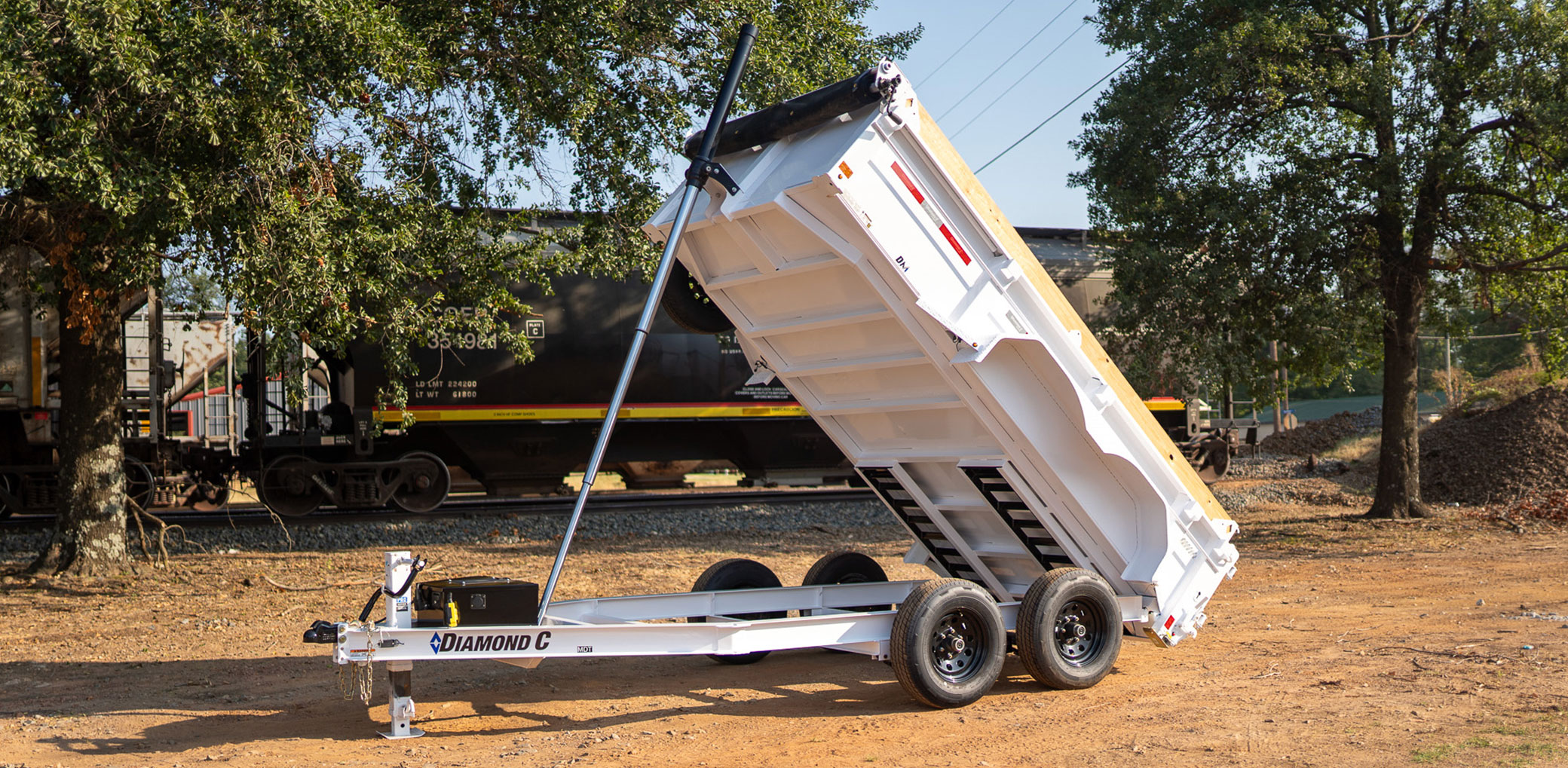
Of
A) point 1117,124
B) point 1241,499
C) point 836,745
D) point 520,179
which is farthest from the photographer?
point 1241,499

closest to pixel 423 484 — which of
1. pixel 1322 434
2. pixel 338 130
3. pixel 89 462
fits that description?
pixel 89 462

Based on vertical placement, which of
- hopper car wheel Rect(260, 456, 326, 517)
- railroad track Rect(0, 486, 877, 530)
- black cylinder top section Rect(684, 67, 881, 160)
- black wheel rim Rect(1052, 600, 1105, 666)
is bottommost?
black wheel rim Rect(1052, 600, 1105, 666)

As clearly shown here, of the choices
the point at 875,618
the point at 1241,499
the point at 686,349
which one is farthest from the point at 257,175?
the point at 1241,499

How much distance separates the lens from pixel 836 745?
17.5 feet

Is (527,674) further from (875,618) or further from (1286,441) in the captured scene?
(1286,441)

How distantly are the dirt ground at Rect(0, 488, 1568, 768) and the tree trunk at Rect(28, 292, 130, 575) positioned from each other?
61 cm

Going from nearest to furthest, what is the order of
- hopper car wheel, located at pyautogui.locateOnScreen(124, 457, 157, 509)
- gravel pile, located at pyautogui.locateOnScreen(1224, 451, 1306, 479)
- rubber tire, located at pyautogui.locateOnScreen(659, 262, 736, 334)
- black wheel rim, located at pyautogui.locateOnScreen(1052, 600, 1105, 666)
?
black wheel rim, located at pyautogui.locateOnScreen(1052, 600, 1105, 666)
rubber tire, located at pyautogui.locateOnScreen(659, 262, 736, 334)
hopper car wheel, located at pyautogui.locateOnScreen(124, 457, 157, 509)
gravel pile, located at pyautogui.locateOnScreen(1224, 451, 1306, 479)

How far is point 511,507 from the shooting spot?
16.3 metres

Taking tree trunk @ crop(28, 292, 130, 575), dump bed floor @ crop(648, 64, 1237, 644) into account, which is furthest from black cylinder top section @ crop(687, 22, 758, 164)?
tree trunk @ crop(28, 292, 130, 575)

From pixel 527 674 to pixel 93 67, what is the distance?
Answer: 4.72 metres

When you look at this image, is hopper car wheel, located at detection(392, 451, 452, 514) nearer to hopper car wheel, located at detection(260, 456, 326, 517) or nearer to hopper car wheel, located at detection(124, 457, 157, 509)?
hopper car wheel, located at detection(260, 456, 326, 517)

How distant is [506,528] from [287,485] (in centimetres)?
292

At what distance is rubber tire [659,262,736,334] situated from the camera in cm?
632

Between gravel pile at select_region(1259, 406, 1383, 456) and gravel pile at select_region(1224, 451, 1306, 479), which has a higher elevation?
gravel pile at select_region(1259, 406, 1383, 456)
